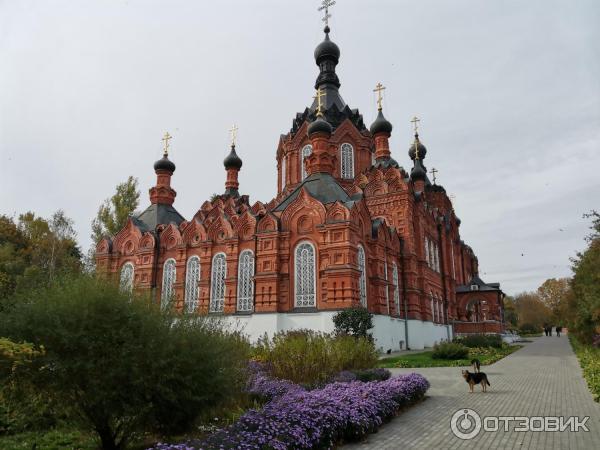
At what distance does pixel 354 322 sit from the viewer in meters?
18.2

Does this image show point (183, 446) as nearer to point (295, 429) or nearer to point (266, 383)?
point (295, 429)

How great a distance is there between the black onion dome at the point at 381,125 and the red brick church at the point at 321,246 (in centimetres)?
7

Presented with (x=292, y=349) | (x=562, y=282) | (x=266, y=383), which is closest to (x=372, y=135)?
(x=292, y=349)

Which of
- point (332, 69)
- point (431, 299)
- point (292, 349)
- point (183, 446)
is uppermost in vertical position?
point (332, 69)

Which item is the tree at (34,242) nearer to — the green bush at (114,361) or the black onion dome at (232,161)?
the black onion dome at (232,161)

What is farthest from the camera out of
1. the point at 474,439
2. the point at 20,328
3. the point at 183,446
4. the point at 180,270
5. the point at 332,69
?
the point at 332,69

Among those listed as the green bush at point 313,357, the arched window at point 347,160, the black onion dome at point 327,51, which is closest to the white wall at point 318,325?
the green bush at point 313,357

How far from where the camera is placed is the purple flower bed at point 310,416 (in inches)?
210

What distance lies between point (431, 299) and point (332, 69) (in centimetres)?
1862

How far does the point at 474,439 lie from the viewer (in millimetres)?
6688

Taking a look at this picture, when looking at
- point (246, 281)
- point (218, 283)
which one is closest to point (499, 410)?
point (246, 281)

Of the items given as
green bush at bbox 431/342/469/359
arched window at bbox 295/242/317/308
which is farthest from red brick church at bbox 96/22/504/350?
green bush at bbox 431/342/469/359

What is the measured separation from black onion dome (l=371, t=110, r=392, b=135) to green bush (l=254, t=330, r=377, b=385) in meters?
21.8

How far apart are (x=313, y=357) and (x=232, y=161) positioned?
26.2 m
